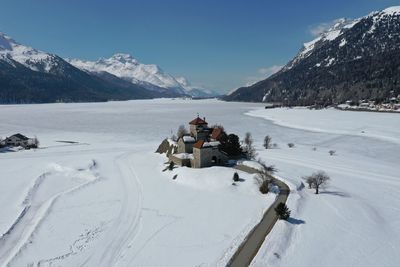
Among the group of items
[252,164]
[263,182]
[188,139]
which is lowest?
[252,164]

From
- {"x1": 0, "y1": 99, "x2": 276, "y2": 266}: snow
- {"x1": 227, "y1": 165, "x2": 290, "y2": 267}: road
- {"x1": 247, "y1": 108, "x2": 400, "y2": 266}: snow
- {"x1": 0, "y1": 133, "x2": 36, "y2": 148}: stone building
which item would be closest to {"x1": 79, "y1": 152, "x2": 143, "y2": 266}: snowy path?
{"x1": 0, "y1": 99, "x2": 276, "y2": 266}: snow

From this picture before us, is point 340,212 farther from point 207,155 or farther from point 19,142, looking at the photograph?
point 19,142

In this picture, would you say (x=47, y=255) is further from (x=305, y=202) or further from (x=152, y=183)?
(x=305, y=202)

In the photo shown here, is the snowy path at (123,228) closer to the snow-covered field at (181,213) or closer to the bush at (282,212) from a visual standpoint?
the snow-covered field at (181,213)

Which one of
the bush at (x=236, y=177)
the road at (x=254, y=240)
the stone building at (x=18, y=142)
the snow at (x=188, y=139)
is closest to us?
the road at (x=254, y=240)

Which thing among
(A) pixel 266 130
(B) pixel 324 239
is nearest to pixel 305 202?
(B) pixel 324 239

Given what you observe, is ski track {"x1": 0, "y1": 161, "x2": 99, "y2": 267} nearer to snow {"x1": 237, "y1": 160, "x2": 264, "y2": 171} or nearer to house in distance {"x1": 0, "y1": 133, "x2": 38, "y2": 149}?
snow {"x1": 237, "y1": 160, "x2": 264, "y2": 171}

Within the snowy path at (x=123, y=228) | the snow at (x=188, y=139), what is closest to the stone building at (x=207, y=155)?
the snow at (x=188, y=139)

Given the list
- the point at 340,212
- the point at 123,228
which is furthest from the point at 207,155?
the point at 123,228
